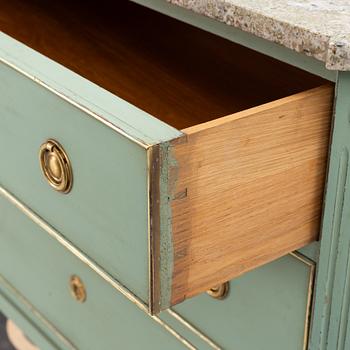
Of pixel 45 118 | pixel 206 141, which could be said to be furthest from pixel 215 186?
pixel 45 118

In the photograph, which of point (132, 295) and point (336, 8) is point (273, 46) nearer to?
point (336, 8)

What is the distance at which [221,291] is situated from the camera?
2.52 feet

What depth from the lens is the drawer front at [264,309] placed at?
672 millimetres

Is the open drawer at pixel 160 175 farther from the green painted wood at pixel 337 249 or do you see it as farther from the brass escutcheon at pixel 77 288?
the brass escutcheon at pixel 77 288

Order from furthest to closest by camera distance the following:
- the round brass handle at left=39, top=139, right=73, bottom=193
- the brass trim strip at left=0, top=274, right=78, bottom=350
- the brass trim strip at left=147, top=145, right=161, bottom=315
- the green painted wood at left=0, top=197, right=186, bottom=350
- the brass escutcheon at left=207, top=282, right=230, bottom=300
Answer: the brass trim strip at left=0, top=274, right=78, bottom=350 → the green painted wood at left=0, top=197, right=186, bottom=350 → the brass escutcheon at left=207, top=282, right=230, bottom=300 → the round brass handle at left=39, top=139, right=73, bottom=193 → the brass trim strip at left=147, top=145, right=161, bottom=315

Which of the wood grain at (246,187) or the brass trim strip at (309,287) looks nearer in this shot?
the wood grain at (246,187)

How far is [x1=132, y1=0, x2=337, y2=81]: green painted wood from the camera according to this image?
0.57 meters

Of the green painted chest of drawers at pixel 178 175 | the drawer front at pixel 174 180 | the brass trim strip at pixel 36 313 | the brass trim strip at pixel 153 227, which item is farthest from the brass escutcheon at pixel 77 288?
the brass trim strip at pixel 153 227

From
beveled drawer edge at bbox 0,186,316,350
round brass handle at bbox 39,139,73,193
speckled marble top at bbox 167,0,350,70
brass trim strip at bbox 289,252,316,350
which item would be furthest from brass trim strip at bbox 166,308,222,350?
speckled marble top at bbox 167,0,350,70

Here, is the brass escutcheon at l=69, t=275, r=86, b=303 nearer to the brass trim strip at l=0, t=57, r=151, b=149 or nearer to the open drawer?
the open drawer

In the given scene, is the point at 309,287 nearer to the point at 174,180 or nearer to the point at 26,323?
the point at 174,180

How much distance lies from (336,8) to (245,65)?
11.0 inches

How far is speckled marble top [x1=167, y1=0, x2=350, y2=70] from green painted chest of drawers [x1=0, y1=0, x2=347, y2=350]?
28 mm

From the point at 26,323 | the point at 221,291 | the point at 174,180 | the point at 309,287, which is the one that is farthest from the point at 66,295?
the point at 174,180
